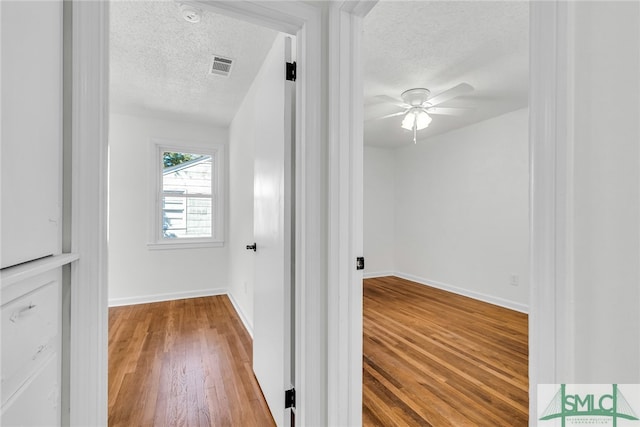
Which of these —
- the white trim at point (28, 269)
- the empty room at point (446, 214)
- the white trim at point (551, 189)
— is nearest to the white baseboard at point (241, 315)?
the empty room at point (446, 214)

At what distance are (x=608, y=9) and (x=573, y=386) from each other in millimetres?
713

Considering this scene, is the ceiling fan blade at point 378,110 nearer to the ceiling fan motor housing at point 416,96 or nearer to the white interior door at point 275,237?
the ceiling fan motor housing at point 416,96

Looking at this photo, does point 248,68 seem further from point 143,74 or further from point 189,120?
point 189,120

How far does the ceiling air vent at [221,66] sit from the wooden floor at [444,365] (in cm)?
261

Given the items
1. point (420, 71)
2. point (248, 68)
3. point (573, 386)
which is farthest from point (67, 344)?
point (420, 71)

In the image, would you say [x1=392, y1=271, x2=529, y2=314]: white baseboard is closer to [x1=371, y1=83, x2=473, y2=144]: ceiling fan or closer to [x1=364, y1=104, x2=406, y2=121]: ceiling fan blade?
[x1=371, y1=83, x2=473, y2=144]: ceiling fan

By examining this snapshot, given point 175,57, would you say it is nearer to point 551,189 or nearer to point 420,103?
point 420,103

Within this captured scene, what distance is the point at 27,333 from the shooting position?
73cm

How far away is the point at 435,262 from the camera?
4.65m

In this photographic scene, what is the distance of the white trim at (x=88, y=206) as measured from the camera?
3.02 ft

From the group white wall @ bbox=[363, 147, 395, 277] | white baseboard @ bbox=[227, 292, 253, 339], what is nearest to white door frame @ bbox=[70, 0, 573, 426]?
white baseboard @ bbox=[227, 292, 253, 339]

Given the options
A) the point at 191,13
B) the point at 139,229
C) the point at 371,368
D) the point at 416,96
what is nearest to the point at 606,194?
the point at 371,368

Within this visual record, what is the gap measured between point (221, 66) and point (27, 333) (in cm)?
226

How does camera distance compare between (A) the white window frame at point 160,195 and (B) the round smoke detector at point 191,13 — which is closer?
(B) the round smoke detector at point 191,13
